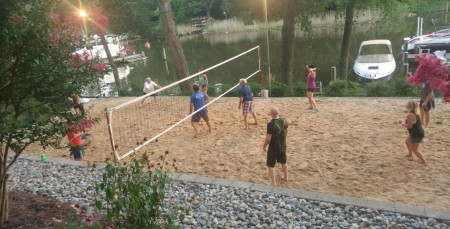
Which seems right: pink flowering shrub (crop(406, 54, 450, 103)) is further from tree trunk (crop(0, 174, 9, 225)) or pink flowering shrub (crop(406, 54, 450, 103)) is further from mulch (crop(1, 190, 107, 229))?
tree trunk (crop(0, 174, 9, 225))

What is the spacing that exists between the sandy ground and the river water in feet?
25.2

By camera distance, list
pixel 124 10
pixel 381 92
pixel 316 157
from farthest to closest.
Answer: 1. pixel 124 10
2. pixel 381 92
3. pixel 316 157

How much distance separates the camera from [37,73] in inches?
142

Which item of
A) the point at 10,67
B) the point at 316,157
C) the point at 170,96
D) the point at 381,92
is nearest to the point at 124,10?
the point at 170,96

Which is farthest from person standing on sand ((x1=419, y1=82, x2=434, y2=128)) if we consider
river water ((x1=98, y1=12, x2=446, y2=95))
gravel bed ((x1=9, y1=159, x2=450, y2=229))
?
river water ((x1=98, y1=12, x2=446, y2=95))

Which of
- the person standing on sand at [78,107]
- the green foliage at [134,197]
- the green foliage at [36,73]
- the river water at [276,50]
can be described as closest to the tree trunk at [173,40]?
the river water at [276,50]

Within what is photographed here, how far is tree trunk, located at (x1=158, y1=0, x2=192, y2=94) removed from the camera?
13.9 m

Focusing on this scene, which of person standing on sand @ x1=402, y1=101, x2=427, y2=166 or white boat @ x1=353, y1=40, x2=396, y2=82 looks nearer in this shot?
person standing on sand @ x1=402, y1=101, x2=427, y2=166

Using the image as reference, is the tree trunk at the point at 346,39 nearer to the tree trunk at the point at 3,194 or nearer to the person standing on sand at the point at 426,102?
the person standing on sand at the point at 426,102

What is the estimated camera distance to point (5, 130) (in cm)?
330

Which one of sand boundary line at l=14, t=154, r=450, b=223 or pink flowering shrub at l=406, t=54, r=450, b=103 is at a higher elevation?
pink flowering shrub at l=406, t=54, r=450, b=103

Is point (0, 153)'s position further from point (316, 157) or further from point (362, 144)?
point (362, 144)

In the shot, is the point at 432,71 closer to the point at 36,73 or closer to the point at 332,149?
the point at 332,149

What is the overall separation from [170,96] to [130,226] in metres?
10.6
